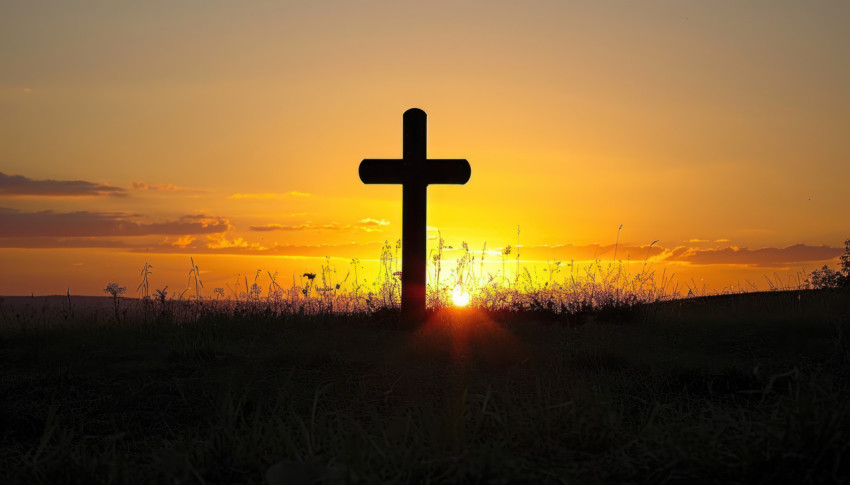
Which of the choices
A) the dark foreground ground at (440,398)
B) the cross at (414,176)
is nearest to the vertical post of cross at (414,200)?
the cross at (414,176)

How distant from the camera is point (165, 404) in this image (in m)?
5.16

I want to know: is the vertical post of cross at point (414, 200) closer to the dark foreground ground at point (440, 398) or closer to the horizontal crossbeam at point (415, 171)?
the horizontal crossbeam at point (415, 171)

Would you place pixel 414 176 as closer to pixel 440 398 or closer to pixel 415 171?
pixel 415 171

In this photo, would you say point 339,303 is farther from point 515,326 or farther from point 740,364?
point 740,364

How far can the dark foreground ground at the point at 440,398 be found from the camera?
2463 mm

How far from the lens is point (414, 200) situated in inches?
378

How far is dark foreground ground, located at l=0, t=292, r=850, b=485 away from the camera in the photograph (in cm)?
246

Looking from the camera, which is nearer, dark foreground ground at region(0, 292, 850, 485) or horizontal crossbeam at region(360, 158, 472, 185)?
dark foreground ground at region(0, 292, 850, 485)

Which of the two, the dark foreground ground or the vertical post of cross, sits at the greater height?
the vertical post of cross

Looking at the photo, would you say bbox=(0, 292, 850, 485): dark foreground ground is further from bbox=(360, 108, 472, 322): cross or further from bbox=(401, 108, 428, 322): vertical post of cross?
bbox=(360, 108, 472, 322): cross

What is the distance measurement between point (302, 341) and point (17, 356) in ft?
8.85

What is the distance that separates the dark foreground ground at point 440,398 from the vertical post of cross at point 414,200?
0.74 meters

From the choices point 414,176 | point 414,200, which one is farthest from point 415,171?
point 414,200

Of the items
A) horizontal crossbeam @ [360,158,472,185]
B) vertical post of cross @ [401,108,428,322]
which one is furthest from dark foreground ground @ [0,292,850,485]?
horizontal crossbeam @ [360,158,472,185]
